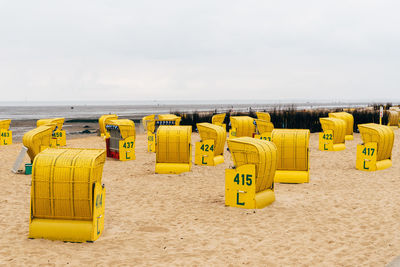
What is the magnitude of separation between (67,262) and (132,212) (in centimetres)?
326

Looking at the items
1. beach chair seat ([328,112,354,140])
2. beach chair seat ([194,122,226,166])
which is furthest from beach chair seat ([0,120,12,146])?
beach chair seat ([328,112,354,140])

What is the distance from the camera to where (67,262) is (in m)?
6.39

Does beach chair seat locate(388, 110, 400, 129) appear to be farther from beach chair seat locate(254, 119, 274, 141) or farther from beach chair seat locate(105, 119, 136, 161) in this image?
beach chair seat locate(105, 119, 136, 161)

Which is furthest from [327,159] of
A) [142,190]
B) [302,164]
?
[142,190]

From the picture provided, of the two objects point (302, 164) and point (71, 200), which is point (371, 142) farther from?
point (71, 200)

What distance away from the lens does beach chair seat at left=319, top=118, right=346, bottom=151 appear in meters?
20.5

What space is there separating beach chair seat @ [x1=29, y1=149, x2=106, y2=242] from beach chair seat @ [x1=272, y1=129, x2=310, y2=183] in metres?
7.15

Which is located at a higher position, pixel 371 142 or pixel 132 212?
pixel 371 142

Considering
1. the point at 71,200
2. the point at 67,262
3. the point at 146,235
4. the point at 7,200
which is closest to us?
the point at 67,262

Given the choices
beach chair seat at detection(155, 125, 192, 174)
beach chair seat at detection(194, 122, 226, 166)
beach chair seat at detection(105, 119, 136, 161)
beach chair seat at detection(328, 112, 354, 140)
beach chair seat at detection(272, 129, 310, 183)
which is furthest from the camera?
beach chair seat at detection(328, 112, 354, 140)

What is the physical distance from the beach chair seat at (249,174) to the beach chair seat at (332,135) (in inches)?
446

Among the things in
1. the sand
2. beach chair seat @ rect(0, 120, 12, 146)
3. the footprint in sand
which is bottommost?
the footprint in sand

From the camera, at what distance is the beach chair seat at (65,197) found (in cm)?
723

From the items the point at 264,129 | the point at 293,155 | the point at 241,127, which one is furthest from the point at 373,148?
the point at 241,127
